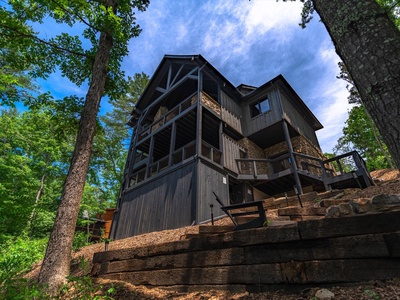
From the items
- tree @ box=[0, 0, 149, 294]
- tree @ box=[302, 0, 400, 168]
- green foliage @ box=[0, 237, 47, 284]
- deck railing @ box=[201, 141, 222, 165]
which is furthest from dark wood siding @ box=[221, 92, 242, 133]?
green foliage @ box=[0, 237, 47, 284]

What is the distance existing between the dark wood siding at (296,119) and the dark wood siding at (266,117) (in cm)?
46

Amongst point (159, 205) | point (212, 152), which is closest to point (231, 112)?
point (212, 152)

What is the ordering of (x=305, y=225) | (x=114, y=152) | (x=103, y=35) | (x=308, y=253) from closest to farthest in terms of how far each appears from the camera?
(x=308, y=253) < (x=305, y=225) < (x=103, y=35) < (x=114, y=152)

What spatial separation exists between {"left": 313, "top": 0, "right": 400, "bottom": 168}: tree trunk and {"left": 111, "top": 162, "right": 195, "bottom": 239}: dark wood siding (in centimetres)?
805

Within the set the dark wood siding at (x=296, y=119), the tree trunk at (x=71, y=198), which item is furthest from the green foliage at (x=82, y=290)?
the dark wood siding at (x=296, y=119)

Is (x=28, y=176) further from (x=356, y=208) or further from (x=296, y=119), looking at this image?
(x=356, y=208)

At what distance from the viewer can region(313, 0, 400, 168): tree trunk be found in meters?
1.49

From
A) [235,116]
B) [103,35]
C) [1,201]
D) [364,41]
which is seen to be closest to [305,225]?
[364,41]

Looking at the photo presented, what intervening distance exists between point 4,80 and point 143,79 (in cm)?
2194

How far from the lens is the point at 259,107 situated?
1559cm

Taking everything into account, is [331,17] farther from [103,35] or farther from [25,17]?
[25,17]

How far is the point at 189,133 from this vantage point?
554 inches

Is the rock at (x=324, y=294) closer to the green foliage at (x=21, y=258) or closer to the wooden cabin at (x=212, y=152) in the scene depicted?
the wooden cabin at (x=212, y=152)

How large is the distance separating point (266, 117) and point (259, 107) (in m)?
1.64
